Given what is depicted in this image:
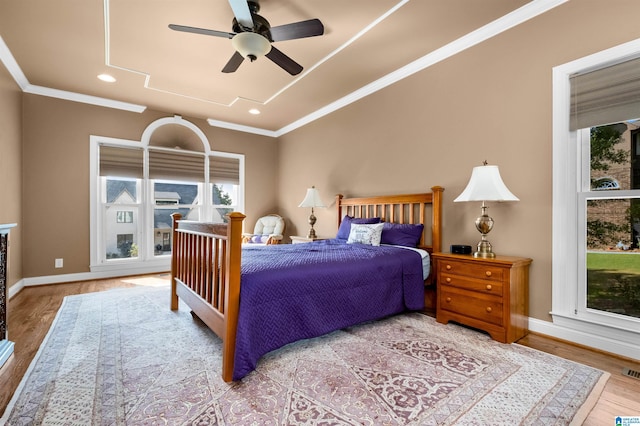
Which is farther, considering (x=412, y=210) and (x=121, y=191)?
(x=121, y=191)

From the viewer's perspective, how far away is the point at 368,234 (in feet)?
10.8

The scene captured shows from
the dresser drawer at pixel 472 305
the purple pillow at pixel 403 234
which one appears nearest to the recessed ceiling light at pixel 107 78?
the purple pillow at pixel 403 234

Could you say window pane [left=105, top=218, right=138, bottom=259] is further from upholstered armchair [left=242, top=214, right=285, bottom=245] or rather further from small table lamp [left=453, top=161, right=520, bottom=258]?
small table lamp [left=453, top=161, right=520, bottom=258]

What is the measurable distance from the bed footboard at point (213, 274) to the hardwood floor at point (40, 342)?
1.03 meters

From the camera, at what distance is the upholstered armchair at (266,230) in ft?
16.9

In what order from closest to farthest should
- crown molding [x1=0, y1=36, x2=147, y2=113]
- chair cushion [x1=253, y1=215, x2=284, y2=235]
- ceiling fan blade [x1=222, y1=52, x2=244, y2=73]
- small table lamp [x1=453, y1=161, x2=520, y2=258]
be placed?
small table lamp [x1=453, y1=161, x2=520, y2=258] < ceiling fan blade [x1=222, y1=52, x2=244, y2=73] < crown molding [x1=0, y1=36, x2=147, y2=113] < chair cushion [x1=253, y1=215, x2=284, y2=235]

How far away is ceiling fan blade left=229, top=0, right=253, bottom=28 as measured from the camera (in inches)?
79.7

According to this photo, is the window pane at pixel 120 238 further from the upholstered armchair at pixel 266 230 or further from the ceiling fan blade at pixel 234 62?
the ceiling fan blade at pixel 234 62

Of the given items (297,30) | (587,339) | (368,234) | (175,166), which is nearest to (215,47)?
(297,30)

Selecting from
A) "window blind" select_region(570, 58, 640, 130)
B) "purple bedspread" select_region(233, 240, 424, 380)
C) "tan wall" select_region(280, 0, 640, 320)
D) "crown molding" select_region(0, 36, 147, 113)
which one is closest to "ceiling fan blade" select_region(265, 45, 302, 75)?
"tan wall" select_region(280, 0, 640, 320)

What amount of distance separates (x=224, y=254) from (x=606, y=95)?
9.35 ft

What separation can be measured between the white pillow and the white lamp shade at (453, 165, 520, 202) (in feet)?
3.29

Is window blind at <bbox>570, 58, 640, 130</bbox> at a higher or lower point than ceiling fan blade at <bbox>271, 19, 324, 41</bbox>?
lower

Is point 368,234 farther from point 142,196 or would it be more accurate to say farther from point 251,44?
point 142,196
